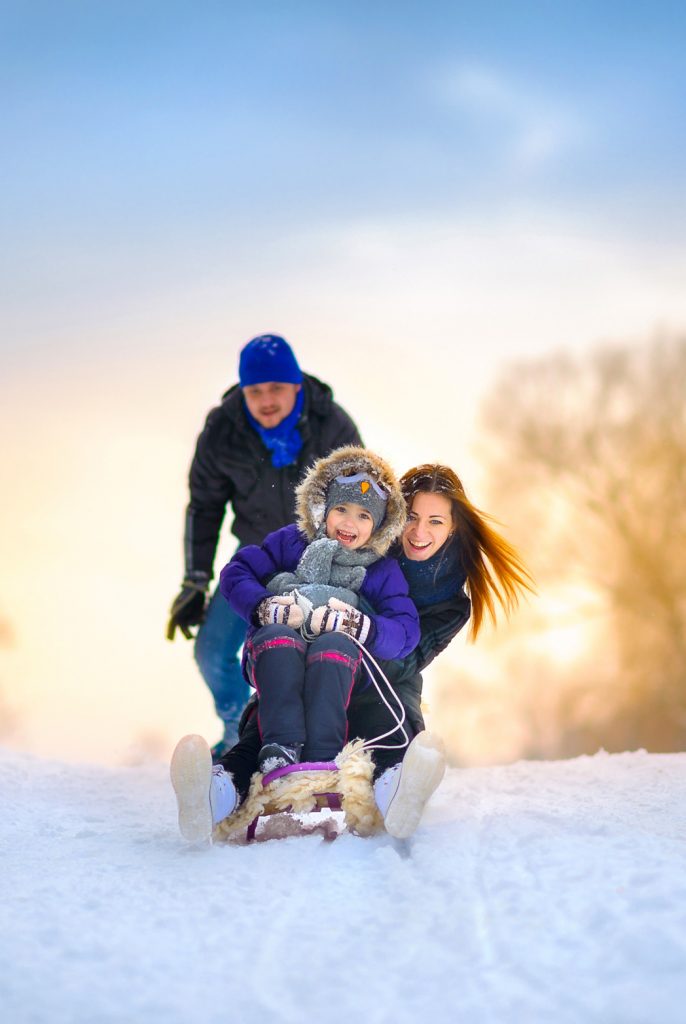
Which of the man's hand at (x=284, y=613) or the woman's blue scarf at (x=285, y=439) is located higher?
the woman's blue scarf at (x=285, y=439)

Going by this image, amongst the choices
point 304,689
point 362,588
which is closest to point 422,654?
point 362,588

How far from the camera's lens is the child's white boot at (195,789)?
7.90 feet

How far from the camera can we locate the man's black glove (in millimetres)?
4355

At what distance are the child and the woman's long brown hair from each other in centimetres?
25

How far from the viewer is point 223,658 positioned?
4.29m

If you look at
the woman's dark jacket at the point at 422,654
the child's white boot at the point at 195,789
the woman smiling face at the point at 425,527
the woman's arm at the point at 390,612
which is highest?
the woman smiling face at the point at 425,527

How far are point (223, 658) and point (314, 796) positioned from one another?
1771 millimetres

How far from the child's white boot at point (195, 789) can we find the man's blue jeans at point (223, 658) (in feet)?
5.56

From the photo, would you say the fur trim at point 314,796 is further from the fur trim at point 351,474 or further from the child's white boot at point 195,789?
the fur trim at point 351,474

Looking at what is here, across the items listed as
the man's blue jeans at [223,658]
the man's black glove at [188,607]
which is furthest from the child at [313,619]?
the man's black glove at [188,607]

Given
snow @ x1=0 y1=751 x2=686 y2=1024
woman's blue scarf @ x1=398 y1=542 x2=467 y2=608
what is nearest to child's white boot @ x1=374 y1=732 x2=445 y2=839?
snow @ x1=0 y1=751 x2=686 y2=1024

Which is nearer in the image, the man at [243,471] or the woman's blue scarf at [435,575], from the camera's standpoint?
the woman's blue scarf at [435,575]

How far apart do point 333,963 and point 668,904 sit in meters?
0.65

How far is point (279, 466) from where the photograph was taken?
4.12 m
